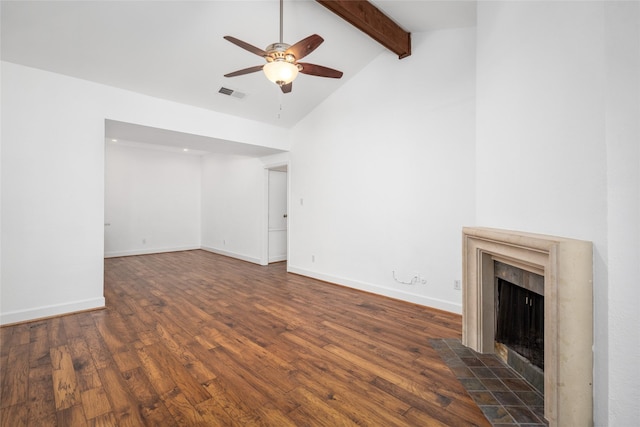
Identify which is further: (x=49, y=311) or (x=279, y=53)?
(x=49, y=311)

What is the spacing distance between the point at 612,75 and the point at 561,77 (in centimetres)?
32

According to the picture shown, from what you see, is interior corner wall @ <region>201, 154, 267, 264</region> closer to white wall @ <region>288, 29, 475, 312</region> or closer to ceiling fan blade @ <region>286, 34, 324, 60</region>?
white wall @ <region>288, 29, 475, 312</region>

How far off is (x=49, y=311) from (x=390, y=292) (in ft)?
13.4

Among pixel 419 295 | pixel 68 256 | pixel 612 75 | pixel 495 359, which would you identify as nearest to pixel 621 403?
pixel 495 359

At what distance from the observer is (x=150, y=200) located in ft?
25.2

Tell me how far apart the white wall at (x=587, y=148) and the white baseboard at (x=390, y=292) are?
161cm

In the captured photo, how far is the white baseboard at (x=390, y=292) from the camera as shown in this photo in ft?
10.9

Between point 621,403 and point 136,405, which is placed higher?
point 621,403

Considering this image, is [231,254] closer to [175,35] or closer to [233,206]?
[233,206]

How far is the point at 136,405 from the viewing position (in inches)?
69.3

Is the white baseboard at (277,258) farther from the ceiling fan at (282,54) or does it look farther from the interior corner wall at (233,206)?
the ceiling fan at (282,54)

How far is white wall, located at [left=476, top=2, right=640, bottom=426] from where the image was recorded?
1.24m

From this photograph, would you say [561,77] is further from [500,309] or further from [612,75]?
[500,309]


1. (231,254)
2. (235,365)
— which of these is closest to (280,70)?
(235,365)
